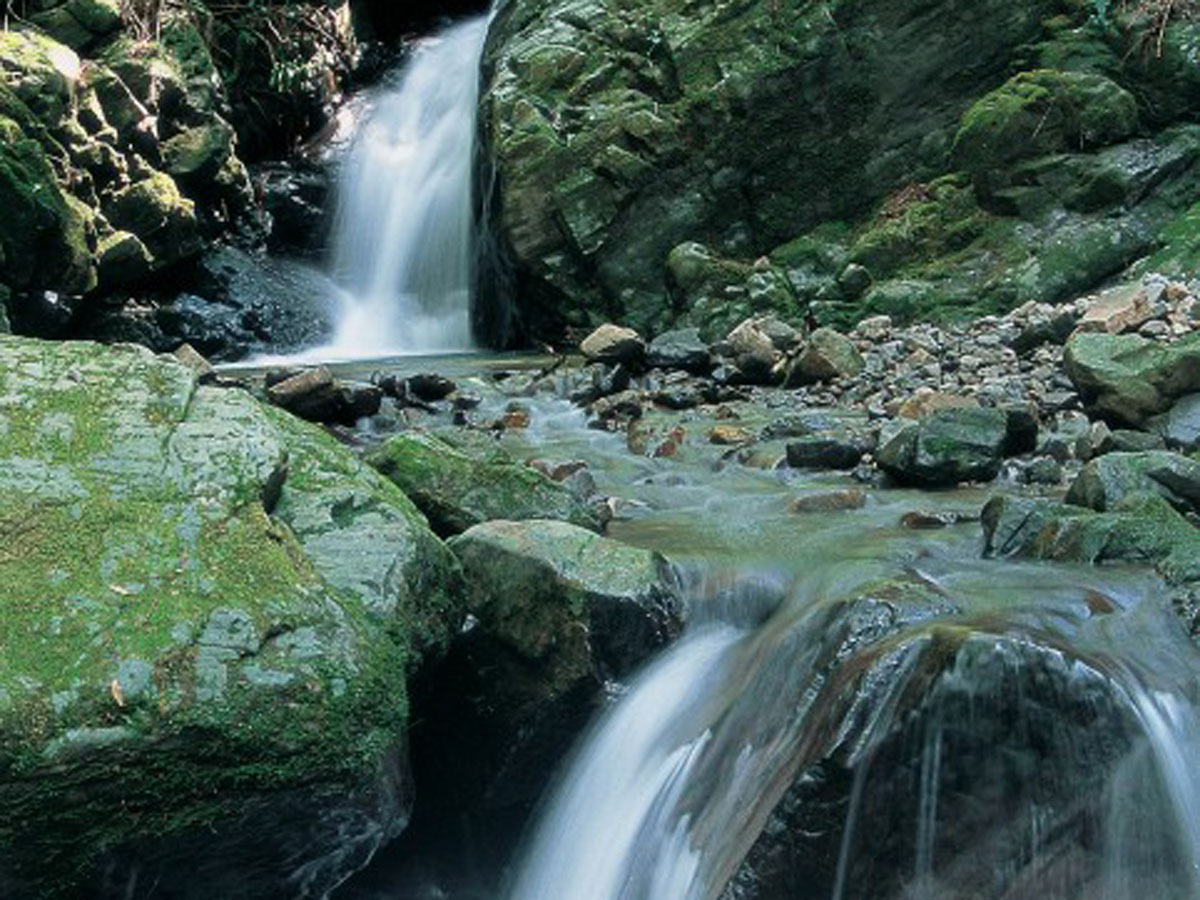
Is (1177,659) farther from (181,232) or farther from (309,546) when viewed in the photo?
(181,232)

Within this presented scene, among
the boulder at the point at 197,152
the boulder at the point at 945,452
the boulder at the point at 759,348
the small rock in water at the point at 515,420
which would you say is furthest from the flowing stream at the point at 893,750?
the boulder at the point at 197,152

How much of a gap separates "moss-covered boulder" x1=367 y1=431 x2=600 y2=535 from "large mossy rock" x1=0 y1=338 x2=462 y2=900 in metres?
0.79

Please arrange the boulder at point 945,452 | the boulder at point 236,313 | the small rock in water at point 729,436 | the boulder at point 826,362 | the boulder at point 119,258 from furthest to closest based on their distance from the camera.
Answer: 1. the boulder at point 236,313
2. the boulder at point 119,258
3. the boulder at point 826,362
4. the small rock in water at point 729,436
5. the boulder at point 945,452

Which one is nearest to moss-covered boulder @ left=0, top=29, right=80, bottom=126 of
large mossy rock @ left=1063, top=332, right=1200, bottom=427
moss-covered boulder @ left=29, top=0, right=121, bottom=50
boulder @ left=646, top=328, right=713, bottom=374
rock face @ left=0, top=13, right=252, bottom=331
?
rock face @ left=0, top=13, right=252, bottom=331

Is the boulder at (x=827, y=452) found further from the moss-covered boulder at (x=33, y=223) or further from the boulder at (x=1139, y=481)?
the moss-covered boulder at (x=33, y=223)

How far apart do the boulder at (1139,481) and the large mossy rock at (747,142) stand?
6998 mm

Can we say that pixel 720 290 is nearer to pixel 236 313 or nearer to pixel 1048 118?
pixel 1048 118

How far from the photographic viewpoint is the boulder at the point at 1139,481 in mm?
4816

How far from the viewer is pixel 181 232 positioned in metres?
12.3

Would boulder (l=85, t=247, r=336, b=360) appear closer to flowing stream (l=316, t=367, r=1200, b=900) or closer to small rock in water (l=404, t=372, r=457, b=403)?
small rock in water (l=404, t=372, r=457, b=403)

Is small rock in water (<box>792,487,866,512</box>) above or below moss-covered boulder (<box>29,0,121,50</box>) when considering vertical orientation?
below

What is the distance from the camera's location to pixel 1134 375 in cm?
663

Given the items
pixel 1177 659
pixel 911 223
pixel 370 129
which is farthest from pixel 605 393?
pixel 370 129

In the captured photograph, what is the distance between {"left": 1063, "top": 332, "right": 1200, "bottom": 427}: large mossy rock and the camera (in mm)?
6492
